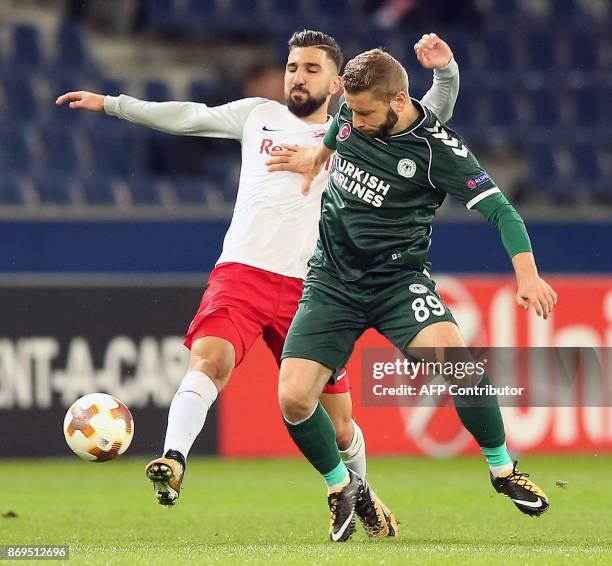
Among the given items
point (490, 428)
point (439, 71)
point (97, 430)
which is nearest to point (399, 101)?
point (439, 71)

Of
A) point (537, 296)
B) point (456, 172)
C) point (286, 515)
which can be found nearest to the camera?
point (537, 296)

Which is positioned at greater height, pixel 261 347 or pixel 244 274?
pixel 244 274

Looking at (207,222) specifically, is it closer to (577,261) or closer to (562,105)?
(577,261)

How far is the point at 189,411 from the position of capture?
242 inches

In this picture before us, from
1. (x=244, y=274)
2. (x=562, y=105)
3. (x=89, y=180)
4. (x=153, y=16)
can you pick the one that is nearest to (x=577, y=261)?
(x=562, y=105)

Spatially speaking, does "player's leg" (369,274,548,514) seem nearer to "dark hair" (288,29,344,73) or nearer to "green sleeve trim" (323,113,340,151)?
"green sleeve trim" (323,113,340,151)

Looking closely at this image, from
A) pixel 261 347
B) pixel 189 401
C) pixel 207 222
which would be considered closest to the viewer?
pixel 189 401

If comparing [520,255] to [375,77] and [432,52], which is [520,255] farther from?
[432,52]

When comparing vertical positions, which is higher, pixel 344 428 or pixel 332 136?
pixel 332 136

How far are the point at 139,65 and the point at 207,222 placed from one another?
414cm

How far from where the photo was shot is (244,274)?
6.65m

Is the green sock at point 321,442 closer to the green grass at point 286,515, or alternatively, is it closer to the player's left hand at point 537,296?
the green grass at point 286,515

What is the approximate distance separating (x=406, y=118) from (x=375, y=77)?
28cm

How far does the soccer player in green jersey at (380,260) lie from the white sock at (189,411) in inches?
14.6
